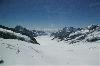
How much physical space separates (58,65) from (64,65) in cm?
119

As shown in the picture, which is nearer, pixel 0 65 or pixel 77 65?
pixel 0 65

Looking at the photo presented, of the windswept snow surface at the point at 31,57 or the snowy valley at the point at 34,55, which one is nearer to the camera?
the windswept snow surface at the point at 31,57

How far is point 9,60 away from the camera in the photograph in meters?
18.0

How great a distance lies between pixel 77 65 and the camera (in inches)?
983

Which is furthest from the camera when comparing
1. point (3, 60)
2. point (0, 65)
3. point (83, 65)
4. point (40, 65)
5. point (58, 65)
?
point (83, 65)

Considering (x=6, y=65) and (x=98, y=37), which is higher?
(x=98, y=37)

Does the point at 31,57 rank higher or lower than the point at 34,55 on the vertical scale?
lower

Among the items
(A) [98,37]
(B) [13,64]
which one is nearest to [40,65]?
(B) [13,64]

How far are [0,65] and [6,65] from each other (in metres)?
0.72

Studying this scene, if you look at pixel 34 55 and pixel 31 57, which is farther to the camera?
pixel 34 55

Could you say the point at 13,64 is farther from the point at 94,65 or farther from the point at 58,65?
the point at 94,65

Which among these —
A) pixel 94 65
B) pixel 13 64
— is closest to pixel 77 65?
pixel 94 65

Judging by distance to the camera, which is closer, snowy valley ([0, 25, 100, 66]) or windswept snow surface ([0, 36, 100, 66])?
windswept snow surface ([0, 36, 100, 66])

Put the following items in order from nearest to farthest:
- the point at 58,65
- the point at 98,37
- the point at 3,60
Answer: the point at 3,60
the point at 58,65
the point at 98,37
